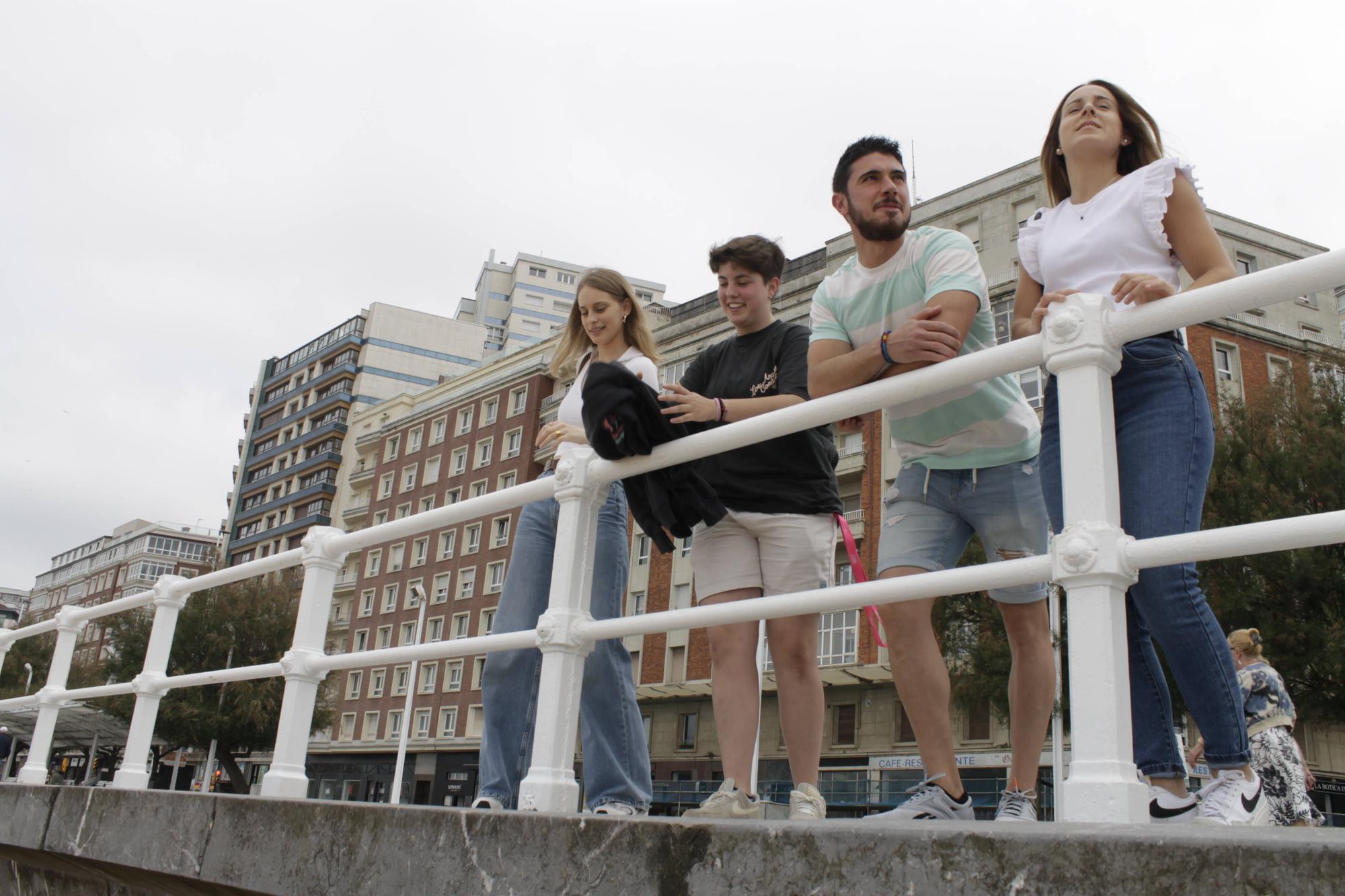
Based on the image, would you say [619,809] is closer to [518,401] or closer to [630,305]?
[630,305]

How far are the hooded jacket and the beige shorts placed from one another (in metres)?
0.28

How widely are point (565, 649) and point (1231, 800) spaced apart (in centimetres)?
137

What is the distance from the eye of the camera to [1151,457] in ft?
7.15

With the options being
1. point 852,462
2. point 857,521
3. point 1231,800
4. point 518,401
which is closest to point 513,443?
point 518,401

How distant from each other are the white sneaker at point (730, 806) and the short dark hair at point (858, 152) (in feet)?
5.23

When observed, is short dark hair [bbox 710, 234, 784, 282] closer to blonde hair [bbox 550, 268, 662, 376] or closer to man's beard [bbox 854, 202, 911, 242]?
blonde hair [bbox 550, 268, 662, 376]

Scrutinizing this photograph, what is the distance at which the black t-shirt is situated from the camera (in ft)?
10.2

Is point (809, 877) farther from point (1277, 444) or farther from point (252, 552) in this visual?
point (252, 552)

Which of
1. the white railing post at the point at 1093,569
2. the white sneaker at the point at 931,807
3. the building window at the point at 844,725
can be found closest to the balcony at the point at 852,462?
the building window at the point at 844,725

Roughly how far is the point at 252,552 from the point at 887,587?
77.8 metres

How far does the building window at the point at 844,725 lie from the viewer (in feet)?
109

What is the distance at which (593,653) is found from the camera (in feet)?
10.7

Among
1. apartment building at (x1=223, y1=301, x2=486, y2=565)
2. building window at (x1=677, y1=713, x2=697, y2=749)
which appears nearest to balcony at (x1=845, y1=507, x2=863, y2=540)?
building window at (x1=677, y1=713, x2=697, y2=749)

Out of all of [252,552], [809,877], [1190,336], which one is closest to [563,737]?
[809,877]
